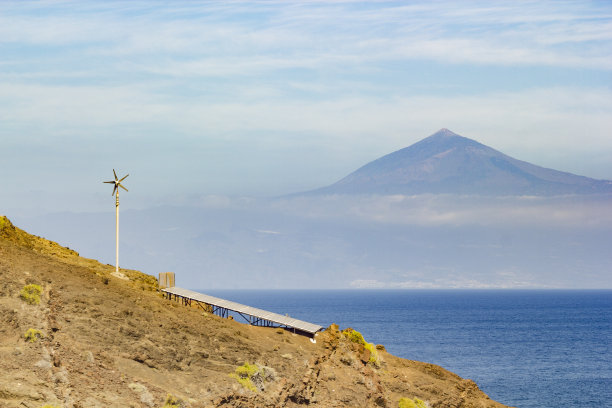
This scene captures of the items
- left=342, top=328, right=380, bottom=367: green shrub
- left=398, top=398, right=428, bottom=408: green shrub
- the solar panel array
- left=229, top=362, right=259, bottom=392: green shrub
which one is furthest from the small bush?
left=398, top=398, right=428, bottom=408: green shrub

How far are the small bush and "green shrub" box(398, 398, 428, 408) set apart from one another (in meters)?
29.1

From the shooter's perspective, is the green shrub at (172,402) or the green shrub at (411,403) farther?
the green shrub at (411,403)

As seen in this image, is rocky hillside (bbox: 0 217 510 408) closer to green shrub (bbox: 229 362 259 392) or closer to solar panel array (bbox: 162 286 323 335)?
green shrub (bbox: 229 362 259 392)

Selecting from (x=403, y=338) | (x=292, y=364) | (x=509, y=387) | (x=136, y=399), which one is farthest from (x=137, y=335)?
(x=403, y=338)

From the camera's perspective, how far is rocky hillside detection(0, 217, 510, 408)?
149 ft

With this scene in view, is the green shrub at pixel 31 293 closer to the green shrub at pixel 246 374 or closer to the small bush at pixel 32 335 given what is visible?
the small bush at pixel 32 335

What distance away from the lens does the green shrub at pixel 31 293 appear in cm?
5134

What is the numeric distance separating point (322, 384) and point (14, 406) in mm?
26423

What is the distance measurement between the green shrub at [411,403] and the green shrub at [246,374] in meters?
13.6

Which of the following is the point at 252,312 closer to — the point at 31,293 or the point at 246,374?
the point at 246,374

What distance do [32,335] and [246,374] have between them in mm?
15005

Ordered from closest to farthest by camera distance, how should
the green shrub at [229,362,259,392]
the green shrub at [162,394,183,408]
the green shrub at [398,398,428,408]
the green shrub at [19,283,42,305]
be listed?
the green shrub at [162,394,183,408] < the green shrub at [19,283,42,305] < the green shrub at [229,362,259,392] < the green shrub at [398,398,428,408]

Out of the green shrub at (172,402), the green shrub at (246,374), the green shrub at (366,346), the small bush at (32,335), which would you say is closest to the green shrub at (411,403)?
the green shrub at (366,346)

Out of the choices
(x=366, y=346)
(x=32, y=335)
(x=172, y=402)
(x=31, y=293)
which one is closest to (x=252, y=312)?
(x=366, y=346)
